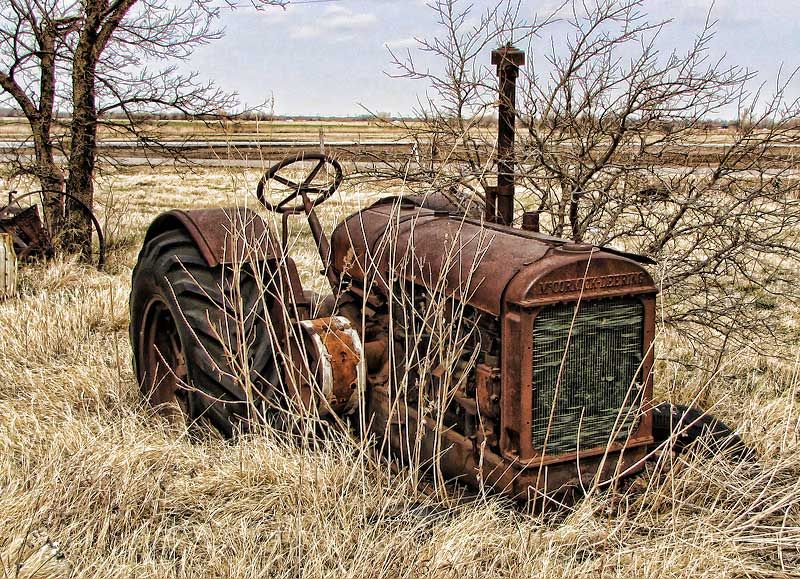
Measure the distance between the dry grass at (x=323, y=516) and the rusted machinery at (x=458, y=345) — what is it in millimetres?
168

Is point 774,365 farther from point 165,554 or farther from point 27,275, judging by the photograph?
point 27,275

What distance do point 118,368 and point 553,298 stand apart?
2.56 metres

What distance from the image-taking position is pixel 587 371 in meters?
3.20

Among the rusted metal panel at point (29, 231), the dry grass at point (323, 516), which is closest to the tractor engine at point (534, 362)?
the dry grass at point (323, 516)

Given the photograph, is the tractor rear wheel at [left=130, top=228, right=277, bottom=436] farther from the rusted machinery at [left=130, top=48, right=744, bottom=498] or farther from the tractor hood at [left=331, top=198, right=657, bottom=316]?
the tractor hood at [left=331, top=198, right=657, bottom=316]

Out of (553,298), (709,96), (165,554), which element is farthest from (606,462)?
(709,96)

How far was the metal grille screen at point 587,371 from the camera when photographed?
3113 mm

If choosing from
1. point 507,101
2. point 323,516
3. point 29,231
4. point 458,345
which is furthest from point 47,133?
point 323,516

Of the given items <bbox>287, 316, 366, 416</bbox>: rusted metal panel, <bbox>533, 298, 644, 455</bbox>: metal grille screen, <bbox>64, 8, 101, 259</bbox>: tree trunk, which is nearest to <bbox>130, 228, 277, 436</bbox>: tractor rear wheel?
<bbox>287, 316, 366, 416</bbox>: rusted metal panel

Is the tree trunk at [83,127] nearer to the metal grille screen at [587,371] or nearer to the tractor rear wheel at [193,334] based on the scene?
the tractor rear wheel at [193,334]

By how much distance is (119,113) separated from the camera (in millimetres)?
9461

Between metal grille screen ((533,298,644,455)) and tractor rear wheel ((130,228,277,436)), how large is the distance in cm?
114

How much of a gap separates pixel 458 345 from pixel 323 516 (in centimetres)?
81

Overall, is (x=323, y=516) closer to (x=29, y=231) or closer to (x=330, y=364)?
(x=330, y=364)
